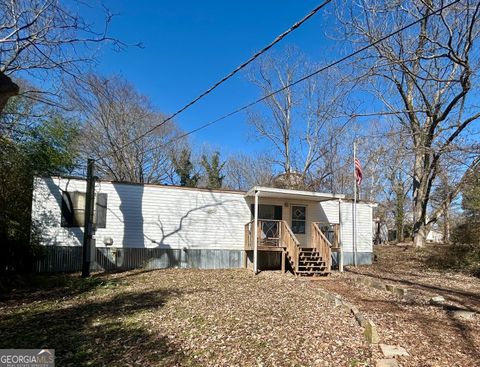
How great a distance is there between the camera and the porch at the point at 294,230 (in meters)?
11.3

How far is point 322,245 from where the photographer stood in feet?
38.8

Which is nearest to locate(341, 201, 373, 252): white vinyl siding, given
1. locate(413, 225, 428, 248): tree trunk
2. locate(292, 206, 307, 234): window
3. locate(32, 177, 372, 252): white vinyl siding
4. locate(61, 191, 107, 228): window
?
locate(32, 177, 372, 252): white vinyl siding

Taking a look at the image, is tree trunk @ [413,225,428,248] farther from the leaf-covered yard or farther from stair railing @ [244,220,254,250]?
the leaf-covered yard

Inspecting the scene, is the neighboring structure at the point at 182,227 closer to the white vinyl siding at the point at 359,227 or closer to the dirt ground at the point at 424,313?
the white vinyl siding at the point at 359,227

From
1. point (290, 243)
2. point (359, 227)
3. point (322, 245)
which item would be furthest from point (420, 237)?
point (290, 243)

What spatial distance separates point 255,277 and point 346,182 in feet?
55.3

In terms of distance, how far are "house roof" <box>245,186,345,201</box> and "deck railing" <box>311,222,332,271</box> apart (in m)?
1.10

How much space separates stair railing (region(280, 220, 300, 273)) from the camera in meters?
10.9

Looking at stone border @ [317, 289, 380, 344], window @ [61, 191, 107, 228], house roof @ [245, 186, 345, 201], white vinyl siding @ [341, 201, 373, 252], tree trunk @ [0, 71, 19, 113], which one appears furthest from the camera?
white vinyl siding @ [341, 201, 373, 252]

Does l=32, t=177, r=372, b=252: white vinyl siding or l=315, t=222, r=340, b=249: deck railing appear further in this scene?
l=315, t=222, r=340, b=249: deck railing

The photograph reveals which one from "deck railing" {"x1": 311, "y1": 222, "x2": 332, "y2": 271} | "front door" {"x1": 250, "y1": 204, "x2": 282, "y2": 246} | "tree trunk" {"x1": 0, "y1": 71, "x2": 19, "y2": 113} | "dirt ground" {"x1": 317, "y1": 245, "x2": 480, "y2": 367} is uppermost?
"tree trunk" {"x1": 0, "y1": 71, "x2": 19, "y2": 113}

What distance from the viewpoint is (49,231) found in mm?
10984

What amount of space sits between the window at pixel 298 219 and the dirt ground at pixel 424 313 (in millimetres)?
2819

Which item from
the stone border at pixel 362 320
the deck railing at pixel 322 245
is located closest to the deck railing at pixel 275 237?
the deck railing at pixel 322 245
